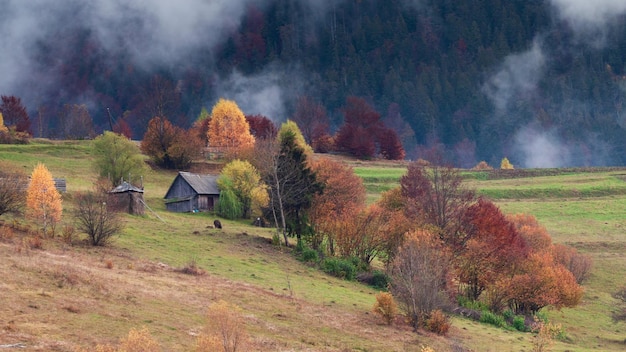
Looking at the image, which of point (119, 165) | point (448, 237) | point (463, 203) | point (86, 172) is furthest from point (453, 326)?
point (86, 172)

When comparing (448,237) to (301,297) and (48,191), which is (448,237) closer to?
(301,297)

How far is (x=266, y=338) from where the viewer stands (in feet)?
96.2

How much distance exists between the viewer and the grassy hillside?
27.0 m

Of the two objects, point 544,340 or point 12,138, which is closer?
point 544,340

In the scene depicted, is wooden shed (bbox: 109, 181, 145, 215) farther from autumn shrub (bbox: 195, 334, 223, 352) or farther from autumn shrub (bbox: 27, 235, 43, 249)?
autumn shrub (bbox: 195, 334, 223, 352)

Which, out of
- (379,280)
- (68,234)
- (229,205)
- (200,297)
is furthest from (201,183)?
(200,297)

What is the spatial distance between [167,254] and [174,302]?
40.8 ft

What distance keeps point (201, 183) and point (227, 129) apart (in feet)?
109

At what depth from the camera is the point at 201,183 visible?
7044 cm

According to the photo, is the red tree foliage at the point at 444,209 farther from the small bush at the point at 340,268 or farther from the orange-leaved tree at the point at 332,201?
the small bush at the point at 340,268

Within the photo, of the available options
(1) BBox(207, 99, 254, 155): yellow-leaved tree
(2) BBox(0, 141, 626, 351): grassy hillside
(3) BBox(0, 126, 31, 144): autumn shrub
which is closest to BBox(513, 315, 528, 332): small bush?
(2) BBox(0, 141, 626, 351): grassy hillside

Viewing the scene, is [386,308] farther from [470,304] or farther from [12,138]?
[12,138]

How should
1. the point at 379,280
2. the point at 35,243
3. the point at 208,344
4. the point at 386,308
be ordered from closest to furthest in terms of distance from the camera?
the point at 208,344, the point at 386,308, the point at 35,243, the point at 379,280

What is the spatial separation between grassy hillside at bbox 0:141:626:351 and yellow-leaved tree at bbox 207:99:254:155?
115 feet
